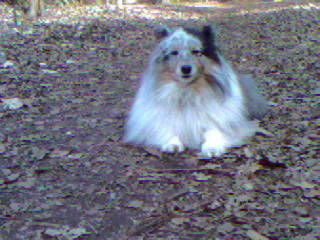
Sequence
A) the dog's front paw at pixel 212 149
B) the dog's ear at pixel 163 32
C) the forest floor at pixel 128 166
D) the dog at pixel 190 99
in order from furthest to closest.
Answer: the dog's ear at pixel 163 32 → the dog at pixel 190 99 → the dog's front paw at pixel 212 149 → the forest floor at pixel 128 166

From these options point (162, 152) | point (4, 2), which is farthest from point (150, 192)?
point (4, 2)

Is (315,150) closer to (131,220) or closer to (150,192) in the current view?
(150,192)

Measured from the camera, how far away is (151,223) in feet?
9.38

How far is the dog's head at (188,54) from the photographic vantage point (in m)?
3.96

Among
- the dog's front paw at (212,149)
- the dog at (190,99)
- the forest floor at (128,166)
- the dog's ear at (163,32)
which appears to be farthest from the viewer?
the dog's ear at (163,32)

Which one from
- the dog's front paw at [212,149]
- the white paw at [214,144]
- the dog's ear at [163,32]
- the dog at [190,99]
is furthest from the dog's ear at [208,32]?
the dog's front paw at [212,149]

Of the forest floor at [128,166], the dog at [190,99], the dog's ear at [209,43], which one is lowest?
the forest floor at [128,166]

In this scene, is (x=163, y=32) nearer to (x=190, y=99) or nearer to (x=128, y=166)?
(x=190, y=99)

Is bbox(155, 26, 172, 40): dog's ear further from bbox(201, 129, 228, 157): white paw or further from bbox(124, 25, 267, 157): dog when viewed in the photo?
bbox(201, 129, 228, 157): white paw

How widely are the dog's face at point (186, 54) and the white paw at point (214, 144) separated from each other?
1.94ft

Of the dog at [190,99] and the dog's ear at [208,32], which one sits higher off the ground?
the dog's ear at [208,32]

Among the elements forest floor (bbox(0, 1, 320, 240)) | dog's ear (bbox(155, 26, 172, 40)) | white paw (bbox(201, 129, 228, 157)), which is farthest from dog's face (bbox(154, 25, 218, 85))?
forest floor (bbox(0, 1, 320, 240))

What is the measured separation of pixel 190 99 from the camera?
408 cm

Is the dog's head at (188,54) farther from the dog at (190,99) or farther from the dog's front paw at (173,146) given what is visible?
the dog's front paw at (173,146)
